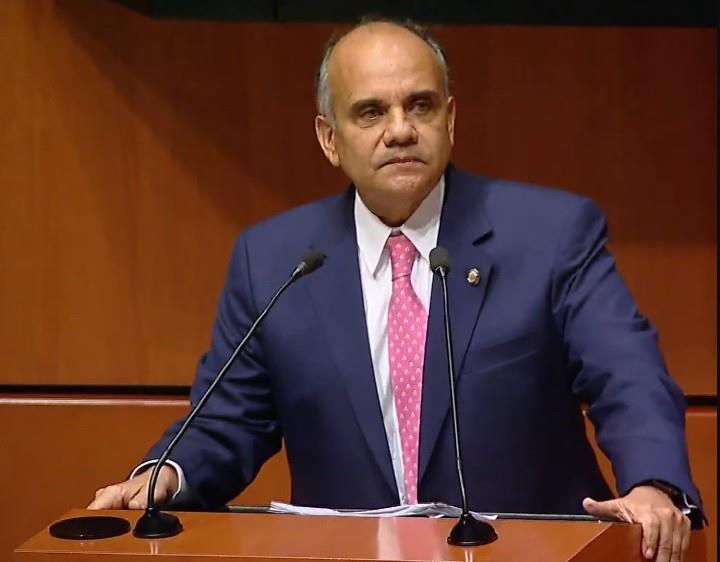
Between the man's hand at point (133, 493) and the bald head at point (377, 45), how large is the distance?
1.78 ft

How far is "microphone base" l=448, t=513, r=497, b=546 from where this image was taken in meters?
1.09

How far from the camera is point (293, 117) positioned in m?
2.28

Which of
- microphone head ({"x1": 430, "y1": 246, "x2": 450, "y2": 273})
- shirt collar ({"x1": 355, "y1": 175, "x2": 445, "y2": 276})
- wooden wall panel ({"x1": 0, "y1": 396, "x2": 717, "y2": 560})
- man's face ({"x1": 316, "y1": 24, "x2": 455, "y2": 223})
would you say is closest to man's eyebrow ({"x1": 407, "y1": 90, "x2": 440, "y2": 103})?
man's face ({"x1": 316, "y1": 24, "x2": 455, "y2": 223})

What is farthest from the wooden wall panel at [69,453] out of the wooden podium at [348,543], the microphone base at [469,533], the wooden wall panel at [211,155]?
the microphone base at [469,533]

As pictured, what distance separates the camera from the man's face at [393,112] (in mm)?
1594

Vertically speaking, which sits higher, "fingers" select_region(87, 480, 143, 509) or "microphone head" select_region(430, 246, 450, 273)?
"microphone head" select_region(430, 246, 450, 273)

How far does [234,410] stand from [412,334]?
258 millimetres

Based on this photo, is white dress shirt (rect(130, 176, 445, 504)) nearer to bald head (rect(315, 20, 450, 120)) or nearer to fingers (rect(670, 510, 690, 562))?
bald head (rect(315, 20, 450, 120))

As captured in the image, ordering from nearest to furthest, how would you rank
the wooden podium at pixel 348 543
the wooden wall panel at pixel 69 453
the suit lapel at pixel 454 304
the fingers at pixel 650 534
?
the wooden podium at pixel 348 543 < the fingers at pixel 650 534 < the suit lapel at pixel 454 304 < the wooden wall panel at pixel 69 453

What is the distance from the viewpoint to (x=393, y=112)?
5.23 feet

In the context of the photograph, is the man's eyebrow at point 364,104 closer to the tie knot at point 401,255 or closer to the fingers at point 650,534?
the tie knot at point 401,255

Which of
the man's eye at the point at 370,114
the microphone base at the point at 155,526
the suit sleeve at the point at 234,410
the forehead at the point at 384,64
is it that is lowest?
the microphone base at the point at 155,526

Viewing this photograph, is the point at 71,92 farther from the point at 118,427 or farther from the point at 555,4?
the point at 555,4

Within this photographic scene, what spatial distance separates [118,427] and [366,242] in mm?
861
